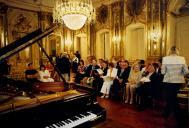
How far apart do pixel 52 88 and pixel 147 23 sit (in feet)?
20.1

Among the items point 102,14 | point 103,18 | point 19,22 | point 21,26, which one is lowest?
point 21,26

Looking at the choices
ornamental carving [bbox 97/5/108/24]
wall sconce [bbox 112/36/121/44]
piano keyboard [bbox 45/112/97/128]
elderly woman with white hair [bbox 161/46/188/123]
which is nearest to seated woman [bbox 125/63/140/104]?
elderly woman with white hair [bbox 161/46/188/123]

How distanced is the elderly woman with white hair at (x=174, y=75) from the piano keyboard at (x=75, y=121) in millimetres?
2299

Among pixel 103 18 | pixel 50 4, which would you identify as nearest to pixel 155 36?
pixel 103 18

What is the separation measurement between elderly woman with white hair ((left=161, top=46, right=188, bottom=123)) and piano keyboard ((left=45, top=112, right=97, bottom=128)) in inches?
90.5

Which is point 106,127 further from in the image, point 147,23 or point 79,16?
point 147,23

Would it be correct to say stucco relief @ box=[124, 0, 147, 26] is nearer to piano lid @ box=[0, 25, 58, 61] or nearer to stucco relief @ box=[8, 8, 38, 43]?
stucco relief @ box=[8, 8, 38, 43]

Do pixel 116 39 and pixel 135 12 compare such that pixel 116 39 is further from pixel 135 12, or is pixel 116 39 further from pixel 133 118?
pixel 133 118

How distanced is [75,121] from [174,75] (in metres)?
2.60

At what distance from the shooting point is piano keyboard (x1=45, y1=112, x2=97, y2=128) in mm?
1873

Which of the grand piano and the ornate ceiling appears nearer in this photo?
the grand piano

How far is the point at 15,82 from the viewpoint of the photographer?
6.59ft

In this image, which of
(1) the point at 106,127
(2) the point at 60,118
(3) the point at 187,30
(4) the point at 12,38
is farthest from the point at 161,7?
(4) the point at 12,38

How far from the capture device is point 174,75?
3.77m
